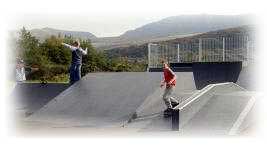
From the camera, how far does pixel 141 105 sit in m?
9.77

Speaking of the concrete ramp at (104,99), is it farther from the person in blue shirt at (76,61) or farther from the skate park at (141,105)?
the person in blue shirt at (76,61)

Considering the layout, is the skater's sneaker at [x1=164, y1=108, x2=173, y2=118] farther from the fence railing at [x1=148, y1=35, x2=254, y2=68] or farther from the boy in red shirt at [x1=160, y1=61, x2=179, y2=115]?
the fence railing at [x1=148, y1=35, x2=254, y2=68]

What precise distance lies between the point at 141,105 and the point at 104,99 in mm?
1283

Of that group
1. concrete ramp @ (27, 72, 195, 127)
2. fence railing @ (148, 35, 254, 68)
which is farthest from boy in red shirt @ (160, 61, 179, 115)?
fence railing @ (148, 35, 254, 68)

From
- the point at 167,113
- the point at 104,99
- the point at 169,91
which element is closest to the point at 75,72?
the point at 104,99

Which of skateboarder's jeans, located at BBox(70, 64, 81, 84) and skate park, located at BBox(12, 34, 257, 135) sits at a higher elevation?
skateboarder's jeans, located at BBox(70, 64, 81, 84)

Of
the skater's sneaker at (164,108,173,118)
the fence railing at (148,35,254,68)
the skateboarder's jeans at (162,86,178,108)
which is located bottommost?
the skater's sneaker at (164,108,173,118)

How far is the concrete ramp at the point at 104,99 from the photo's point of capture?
32.0ft

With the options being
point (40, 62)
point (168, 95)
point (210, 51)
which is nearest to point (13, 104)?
point (168, 95)

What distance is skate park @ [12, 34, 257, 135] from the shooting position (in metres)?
7.98

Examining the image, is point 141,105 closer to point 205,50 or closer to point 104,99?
point 104,99

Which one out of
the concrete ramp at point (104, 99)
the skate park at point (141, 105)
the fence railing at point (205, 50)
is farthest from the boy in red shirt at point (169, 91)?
the fence railing at point (205, 50)

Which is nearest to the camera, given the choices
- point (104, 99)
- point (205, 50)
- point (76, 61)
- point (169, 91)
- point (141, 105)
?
point (169, 91)

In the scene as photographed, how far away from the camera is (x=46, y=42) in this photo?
3822cm
